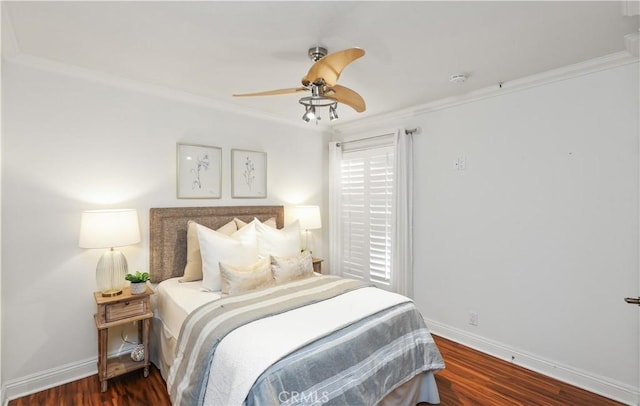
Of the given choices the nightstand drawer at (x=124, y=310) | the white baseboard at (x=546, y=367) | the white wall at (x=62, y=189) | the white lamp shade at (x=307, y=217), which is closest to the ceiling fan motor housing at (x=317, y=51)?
the white wall at (x=62, y=189)

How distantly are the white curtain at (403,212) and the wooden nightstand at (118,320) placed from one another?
98.5 inches

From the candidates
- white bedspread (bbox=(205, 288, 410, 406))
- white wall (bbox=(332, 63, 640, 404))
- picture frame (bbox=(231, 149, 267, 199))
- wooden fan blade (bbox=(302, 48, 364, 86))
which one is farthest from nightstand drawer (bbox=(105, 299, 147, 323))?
white wall (bbox=(332, 63, 640, 404))

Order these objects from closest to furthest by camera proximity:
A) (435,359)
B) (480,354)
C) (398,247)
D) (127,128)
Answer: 1. (435,359)
2. (127,128)
3. (480,354)
4. (398,247)

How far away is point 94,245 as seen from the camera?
2.25 metres

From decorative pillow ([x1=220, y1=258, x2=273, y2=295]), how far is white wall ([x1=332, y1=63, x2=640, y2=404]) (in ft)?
6.05

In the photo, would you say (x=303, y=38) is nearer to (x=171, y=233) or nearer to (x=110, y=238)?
(x=110, y=238)

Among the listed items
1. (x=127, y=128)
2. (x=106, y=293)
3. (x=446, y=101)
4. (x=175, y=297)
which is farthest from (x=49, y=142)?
(x=446, y=101)

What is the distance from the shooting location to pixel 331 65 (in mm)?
1786

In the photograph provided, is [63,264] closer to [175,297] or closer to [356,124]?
[175,297]

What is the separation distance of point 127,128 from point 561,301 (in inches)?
154

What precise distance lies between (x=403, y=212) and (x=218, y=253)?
2.02 m

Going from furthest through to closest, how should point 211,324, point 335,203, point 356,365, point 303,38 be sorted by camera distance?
1. point 335,203
2. point 303,38
3. point 211,324
4. point 356,365

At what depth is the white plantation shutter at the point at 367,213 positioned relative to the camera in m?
3.73

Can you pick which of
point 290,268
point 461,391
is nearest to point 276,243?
point 290,268
